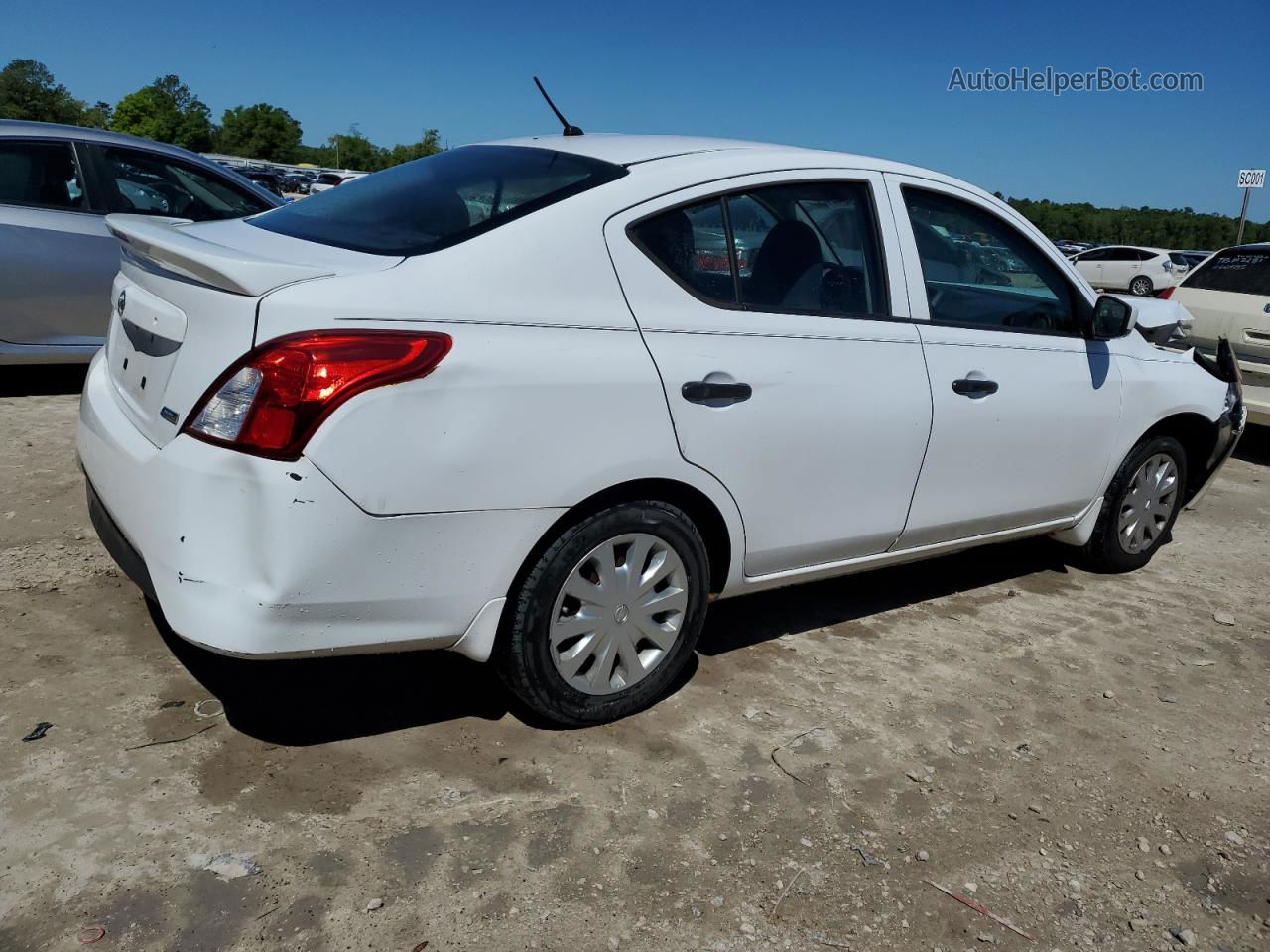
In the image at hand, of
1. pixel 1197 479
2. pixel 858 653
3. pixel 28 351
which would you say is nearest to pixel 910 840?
pixel 858 653

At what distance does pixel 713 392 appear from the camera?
3018 mm

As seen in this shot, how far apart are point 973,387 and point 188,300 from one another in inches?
99.8

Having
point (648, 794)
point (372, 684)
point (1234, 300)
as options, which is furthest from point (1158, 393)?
point (1234, 300)

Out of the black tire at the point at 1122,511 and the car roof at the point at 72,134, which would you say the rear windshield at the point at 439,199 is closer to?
the black tire at the point at 1122,511

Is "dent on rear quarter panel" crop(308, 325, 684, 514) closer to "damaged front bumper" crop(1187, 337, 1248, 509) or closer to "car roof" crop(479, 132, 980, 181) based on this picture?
"car roof" crop(479, 132, 980, 181)

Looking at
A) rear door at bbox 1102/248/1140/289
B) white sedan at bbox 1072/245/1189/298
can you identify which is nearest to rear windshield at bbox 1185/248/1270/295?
white sedan at bbox 1072/245/1189/298

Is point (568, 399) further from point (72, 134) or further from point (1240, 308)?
point (1240, 308)

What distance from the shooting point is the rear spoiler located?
97.7 inches

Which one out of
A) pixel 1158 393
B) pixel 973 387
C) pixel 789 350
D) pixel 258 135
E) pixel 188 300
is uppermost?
pixel 258 135

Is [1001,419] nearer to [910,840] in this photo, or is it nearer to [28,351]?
[910,840]

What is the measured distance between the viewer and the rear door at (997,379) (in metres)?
3.69

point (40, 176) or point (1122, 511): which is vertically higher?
point (40, 176)

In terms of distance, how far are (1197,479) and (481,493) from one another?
392cm

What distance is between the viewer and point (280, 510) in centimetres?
240
